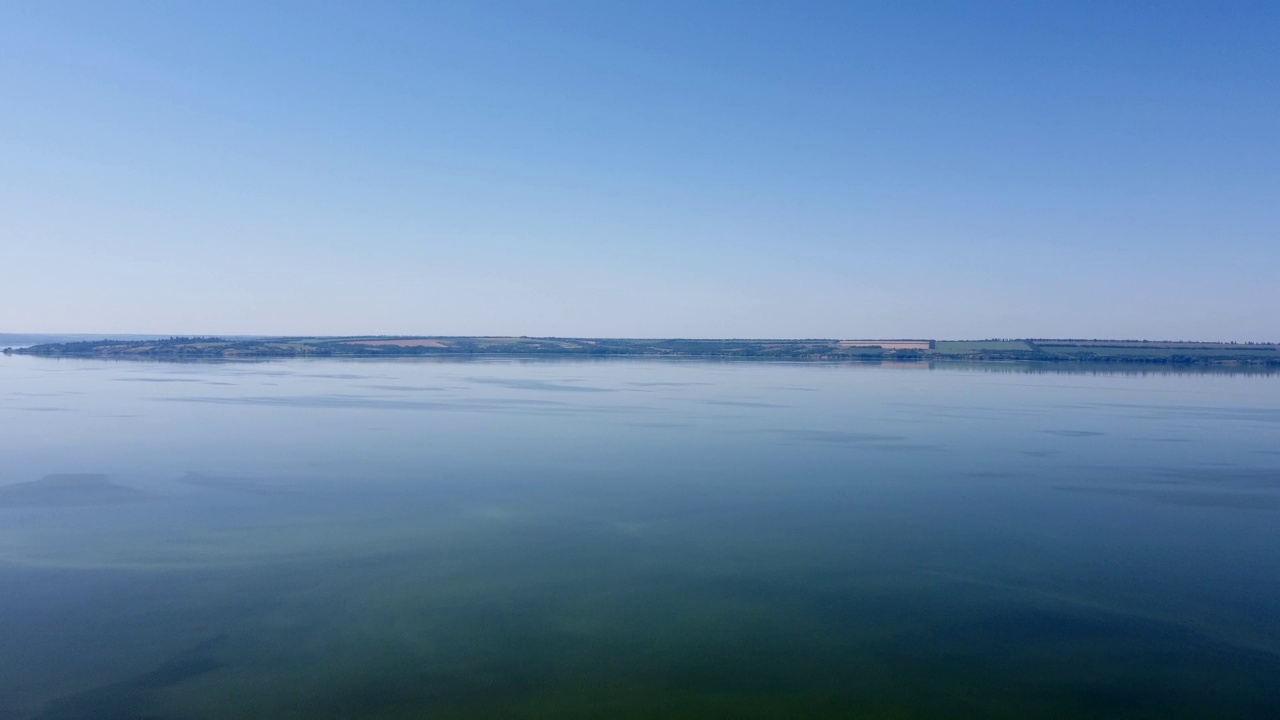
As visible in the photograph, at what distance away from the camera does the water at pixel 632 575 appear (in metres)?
5.99

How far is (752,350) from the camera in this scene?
78188mm

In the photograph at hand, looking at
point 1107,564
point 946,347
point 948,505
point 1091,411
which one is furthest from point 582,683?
point 946,347

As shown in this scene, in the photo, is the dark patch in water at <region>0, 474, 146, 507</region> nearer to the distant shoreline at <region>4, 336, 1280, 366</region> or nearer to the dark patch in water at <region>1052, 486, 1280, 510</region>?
the dark patch in water at <region>1052, 486, 1280, 510</region>

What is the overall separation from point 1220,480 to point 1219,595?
281 inches

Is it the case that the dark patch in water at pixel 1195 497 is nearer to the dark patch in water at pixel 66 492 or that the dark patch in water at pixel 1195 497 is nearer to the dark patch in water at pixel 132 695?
the dark patch in water at pixel 132 695

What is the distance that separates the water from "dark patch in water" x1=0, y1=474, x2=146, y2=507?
0.08 meters

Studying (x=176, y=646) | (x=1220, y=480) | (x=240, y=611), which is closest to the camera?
(x=176, y=646)

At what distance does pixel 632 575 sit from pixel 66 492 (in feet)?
31.1

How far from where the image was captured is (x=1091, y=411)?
24.8m

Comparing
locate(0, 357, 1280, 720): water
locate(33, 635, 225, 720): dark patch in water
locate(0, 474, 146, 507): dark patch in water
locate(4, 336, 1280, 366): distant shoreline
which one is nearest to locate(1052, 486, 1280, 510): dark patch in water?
locate(0, 357, 1280, 720): water

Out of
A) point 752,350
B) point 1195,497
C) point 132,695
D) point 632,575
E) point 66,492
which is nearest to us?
point 132,695

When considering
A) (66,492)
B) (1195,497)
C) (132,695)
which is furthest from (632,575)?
(1195,497)

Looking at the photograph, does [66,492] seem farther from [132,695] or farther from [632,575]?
[632,575]

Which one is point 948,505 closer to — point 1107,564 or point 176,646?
point 1107,564
